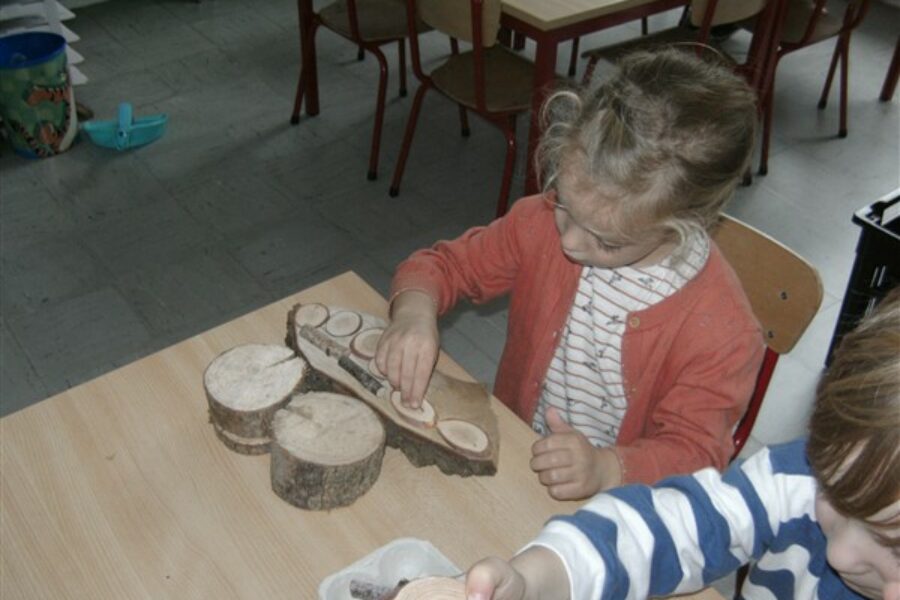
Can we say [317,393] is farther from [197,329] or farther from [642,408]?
[197,329]

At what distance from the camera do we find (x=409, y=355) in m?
1.07

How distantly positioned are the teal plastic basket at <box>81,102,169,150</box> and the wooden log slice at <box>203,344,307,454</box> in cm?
211

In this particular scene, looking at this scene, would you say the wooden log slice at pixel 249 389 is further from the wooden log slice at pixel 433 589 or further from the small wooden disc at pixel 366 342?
the wooden log slice at pixel 433 589

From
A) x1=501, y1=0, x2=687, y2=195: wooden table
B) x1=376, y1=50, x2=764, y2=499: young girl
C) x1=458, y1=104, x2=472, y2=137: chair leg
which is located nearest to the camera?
x1=376, y1=50, x2=764, y2=499: young girl

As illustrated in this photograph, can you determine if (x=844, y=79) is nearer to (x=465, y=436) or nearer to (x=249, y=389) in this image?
(x=465, y=436)

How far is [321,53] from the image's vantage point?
3.53m

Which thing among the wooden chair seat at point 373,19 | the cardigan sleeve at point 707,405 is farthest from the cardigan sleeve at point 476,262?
the wooden chair seat at point 373,19

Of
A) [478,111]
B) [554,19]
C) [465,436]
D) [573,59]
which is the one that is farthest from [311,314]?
[573,59]

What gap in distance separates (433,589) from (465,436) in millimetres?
306

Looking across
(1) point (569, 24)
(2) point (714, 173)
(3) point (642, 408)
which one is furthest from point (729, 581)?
(1) point (569, 24)

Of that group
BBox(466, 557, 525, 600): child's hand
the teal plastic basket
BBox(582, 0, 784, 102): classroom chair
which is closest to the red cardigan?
BBox(466, 557, 525, 600): child's hand

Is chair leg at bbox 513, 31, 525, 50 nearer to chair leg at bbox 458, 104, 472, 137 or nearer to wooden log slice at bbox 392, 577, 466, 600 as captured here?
chair leg at bbox 458, 104, 472, 137

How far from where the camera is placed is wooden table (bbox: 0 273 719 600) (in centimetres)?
90

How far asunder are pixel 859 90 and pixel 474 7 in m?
2.05
